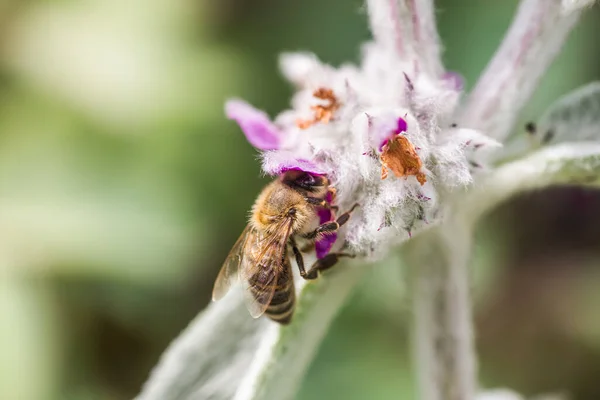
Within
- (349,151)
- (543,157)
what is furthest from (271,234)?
(543,157)

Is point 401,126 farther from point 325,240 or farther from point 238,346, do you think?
point 238,346

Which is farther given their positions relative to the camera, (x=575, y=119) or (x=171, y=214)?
(x=171, y=214)

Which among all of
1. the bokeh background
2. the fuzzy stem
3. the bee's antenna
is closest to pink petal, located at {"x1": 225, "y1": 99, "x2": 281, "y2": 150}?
the fuzzy stem

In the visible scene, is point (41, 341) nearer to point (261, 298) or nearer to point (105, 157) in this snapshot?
point (105, 157)

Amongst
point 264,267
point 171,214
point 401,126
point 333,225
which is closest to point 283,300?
point 264,267

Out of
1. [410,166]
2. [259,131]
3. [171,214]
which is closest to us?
[410,166]

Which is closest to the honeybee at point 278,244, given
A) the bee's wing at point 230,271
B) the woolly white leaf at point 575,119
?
the bee's wing at point 230,271
